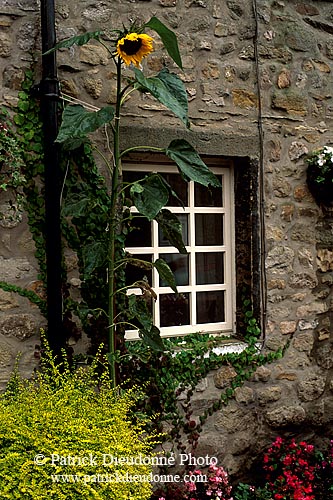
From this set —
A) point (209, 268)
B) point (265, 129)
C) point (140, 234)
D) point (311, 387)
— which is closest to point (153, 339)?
point (140, 234)

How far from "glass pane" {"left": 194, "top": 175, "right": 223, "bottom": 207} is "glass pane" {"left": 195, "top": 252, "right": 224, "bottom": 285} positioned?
0.32m

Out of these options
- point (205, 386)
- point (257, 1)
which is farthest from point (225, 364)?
point (257, 1)

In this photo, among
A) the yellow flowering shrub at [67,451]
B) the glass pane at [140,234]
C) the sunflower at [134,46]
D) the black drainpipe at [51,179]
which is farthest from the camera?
the glass pane at [140,234]

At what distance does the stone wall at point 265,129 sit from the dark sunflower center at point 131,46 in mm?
603

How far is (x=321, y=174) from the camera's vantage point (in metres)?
3.65

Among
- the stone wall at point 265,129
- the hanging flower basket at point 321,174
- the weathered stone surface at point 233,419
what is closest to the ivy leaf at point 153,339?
the stone wall at point 265,129

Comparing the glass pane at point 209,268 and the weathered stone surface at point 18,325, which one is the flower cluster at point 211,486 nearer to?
the glass pane at point 209,268

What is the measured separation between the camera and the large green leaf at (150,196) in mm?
2672

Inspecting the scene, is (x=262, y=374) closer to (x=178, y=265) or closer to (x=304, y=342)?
(x=304, y=342)

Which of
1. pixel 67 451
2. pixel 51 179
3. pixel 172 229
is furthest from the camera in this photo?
pixel 51 179

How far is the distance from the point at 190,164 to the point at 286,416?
187 centimetres

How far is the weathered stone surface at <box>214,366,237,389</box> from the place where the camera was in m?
3.49

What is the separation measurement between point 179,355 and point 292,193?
4.24 feet

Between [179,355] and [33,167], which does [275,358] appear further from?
[33,167]
